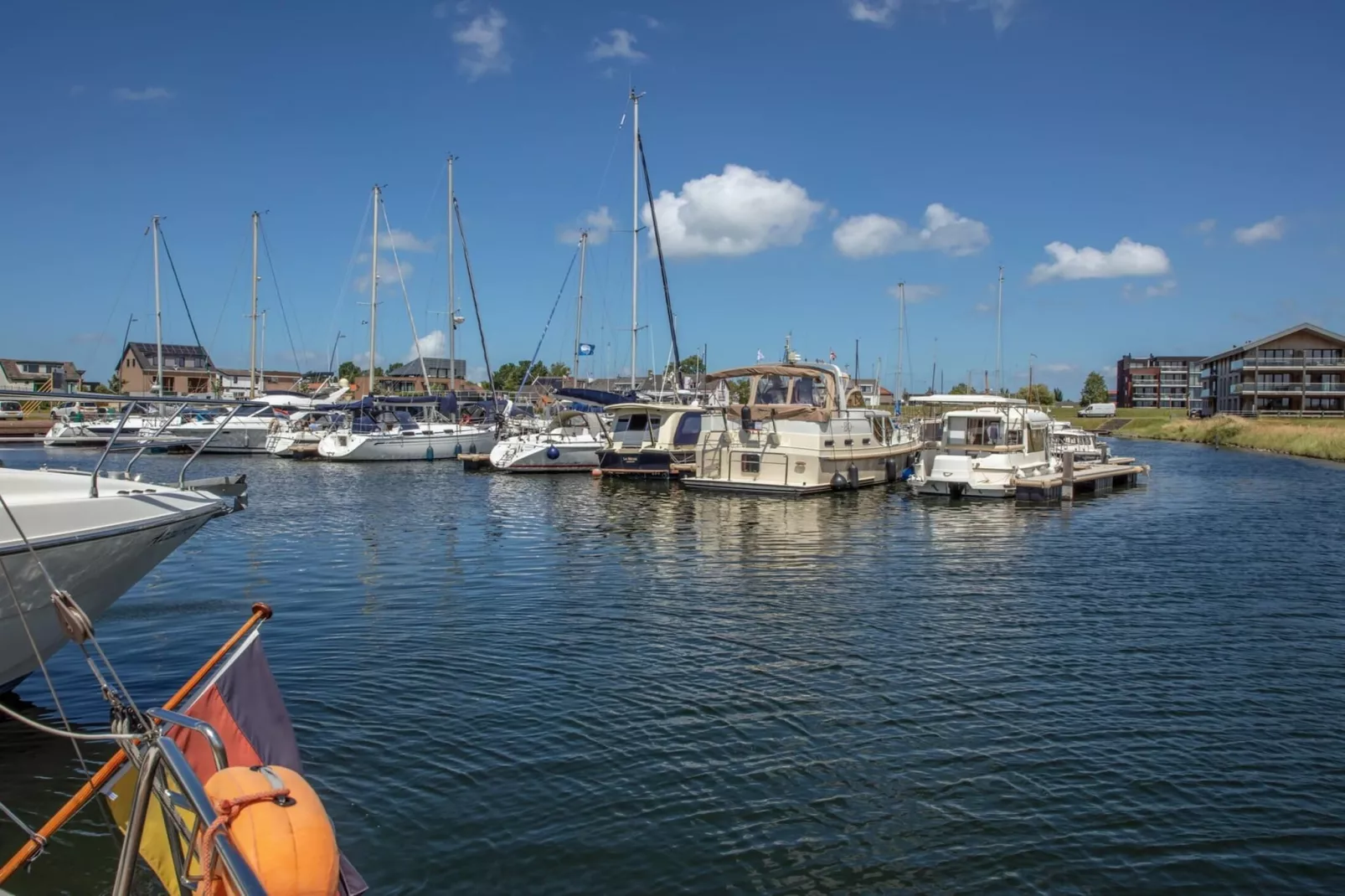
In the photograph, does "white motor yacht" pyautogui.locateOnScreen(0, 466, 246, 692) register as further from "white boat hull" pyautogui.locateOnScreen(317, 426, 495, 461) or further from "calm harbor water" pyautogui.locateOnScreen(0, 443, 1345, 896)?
"white boat hull" pyautogui.locateOnScreen(317, 426, 495, 461)

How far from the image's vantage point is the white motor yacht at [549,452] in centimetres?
4275

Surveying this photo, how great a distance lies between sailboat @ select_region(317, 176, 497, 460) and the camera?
165 ft

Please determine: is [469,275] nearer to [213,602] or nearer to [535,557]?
[535,557]

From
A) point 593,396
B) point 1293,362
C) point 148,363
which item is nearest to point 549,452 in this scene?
point 593,396

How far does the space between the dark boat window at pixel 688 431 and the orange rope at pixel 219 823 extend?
1392 inches

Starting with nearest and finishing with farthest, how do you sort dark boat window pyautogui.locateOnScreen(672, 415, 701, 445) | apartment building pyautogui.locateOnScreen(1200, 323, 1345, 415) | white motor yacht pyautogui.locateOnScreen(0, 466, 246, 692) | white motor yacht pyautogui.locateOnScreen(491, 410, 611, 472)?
white motor yacht pyautogui.locateOnScreen(0, 466, 246, 692) < dark boat window pyautogui.locateOnScreen(672, 415, 701, 445) < white motor yacht pyautogui.locateOnScreen(491, 410, 611, 472) < apartment building pyautogui.locateOnScreen(1200, 323, 1345, 415)

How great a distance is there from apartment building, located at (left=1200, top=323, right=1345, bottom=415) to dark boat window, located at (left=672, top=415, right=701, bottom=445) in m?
80.3

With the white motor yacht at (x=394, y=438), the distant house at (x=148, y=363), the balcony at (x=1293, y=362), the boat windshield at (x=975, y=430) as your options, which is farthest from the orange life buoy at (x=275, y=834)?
the distant house at (x=148, y=363)

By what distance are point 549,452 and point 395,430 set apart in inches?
534

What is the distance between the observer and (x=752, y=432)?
111 feet

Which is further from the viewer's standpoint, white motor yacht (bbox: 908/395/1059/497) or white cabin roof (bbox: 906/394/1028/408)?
white cabin roof (bbox: 906/394/1028/408)

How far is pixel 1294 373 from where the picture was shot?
323ft

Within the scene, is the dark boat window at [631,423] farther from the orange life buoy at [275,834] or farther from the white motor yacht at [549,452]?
the orange life buoy at [275,834]

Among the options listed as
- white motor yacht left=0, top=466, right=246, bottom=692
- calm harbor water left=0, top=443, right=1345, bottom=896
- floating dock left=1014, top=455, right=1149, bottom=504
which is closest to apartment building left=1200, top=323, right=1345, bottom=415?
floating dock left=1014, top=455, right=1149, bottom=504
